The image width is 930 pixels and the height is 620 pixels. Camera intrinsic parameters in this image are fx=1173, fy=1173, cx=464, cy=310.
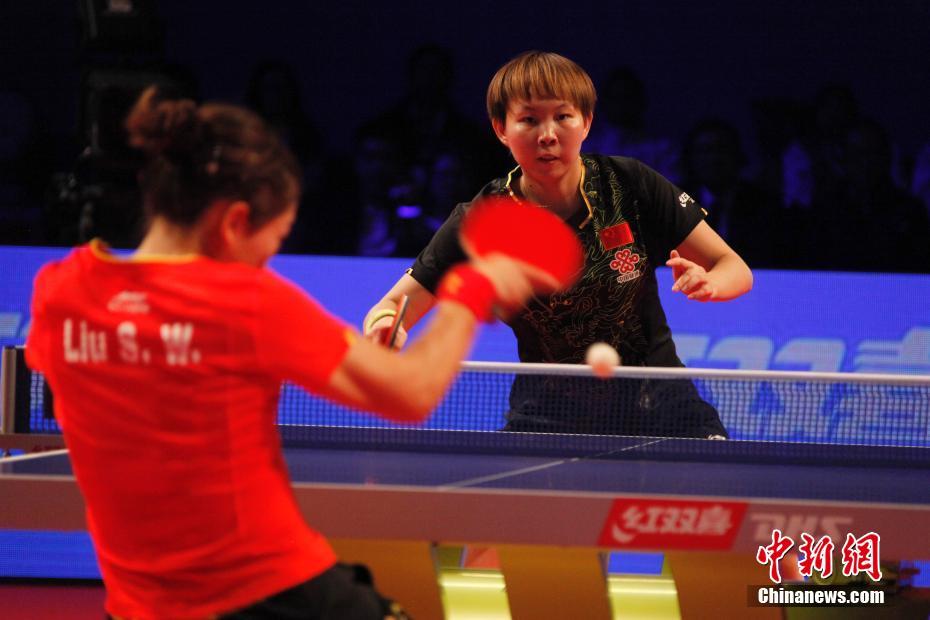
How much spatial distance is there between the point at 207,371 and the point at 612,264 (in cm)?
204

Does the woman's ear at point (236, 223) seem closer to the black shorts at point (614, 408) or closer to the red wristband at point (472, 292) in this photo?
the red wristband at point (472, 292)

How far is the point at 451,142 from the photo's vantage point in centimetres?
711

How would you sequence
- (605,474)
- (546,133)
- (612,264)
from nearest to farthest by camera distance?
(605,474)
(546,133)
(612,264)

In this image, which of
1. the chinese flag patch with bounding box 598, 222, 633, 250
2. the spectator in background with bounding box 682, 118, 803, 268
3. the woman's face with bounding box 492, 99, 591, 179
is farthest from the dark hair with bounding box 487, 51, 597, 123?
the spectator in background with bounding box 682, 118, 803, 268

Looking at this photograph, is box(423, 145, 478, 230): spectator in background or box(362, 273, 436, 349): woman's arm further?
box(423, 145, 478, 230): spectator in background

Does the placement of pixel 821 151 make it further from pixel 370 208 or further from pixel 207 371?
pixel 207 371

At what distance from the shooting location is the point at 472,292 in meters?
2.08

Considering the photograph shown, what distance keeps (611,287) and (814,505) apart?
1.16 m

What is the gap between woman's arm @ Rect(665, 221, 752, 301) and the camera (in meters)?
3.30

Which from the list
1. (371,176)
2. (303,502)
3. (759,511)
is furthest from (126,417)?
(371,176)

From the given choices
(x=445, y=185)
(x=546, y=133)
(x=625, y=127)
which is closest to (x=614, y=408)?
(x=546, y=133)

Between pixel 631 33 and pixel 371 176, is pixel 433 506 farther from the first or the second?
pixel 631 33

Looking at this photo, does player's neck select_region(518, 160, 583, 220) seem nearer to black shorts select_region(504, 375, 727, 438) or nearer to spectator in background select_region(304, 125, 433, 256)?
black shorts select_region(504, 375, 727, 438)

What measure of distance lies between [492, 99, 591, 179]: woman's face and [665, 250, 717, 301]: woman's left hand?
53 cm
